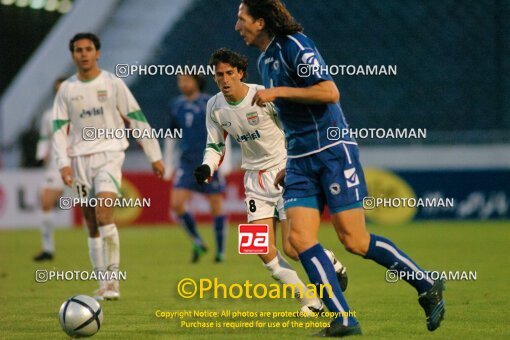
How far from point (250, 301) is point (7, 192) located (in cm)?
1128

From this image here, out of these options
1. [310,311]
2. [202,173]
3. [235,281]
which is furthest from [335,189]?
[235,281]

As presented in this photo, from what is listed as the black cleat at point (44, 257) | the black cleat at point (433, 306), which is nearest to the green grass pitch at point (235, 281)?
the black cleat at point (433, 306)

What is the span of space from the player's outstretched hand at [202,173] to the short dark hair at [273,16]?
1217mm

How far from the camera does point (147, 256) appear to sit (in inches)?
512

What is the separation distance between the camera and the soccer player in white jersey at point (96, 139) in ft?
28.0

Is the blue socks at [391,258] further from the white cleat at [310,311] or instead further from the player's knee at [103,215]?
the player's knee at [103,215]

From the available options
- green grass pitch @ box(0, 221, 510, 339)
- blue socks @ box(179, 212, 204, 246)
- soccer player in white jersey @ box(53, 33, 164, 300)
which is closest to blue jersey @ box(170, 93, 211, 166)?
blue socks @ box(179, 212, 204, 246)

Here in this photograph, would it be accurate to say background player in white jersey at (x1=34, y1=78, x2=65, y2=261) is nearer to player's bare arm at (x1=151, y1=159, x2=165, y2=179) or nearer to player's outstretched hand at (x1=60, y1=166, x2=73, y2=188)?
player's outstretched hand at (x1=60, y1=166, x2=73, y2=188)

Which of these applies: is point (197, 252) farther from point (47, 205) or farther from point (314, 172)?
point (314, 172)

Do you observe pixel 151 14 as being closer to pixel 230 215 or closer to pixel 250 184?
pixel 230 215

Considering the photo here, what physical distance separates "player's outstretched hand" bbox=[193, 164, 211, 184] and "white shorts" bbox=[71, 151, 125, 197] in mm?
1822

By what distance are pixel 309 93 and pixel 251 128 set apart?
Result: 6.56 feet

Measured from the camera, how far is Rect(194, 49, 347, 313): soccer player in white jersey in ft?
24.5

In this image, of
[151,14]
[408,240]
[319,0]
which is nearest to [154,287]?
[408,240]
